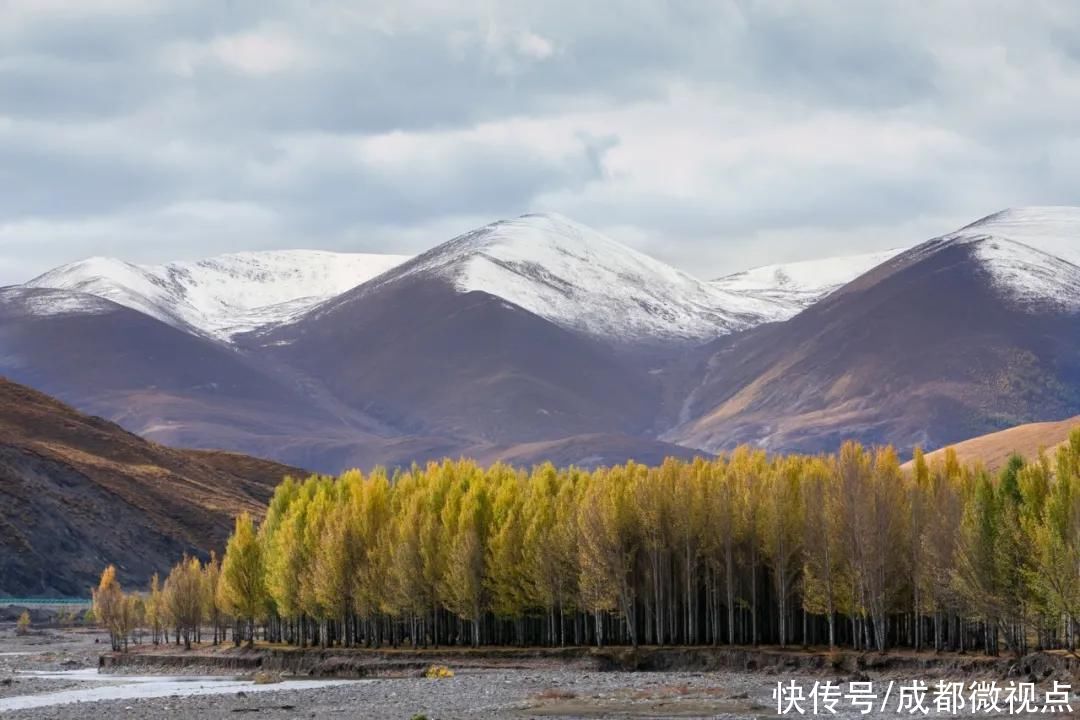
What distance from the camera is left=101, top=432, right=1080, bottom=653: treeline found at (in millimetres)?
84812

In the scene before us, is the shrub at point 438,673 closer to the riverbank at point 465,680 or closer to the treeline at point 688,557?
the riverbank at point 465,680

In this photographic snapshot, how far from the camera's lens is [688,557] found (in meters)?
101

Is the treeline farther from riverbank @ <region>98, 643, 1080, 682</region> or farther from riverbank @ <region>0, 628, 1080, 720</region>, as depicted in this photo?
riverbank @ <region>0, 628, 1080, 720</region>

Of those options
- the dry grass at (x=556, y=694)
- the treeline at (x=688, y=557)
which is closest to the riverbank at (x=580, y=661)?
the treeline at (x=688, y=557)

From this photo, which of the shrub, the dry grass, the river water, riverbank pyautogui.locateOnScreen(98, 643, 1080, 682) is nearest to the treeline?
riverbank pyautogui.locateOnScreen(98, 643, 1080, 682)

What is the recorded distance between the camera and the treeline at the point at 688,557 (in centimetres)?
8481

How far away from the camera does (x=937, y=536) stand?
88.9 m

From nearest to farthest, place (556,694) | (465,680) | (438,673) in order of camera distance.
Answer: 1. (556,694)
2. (465,680)
3. (438,673)

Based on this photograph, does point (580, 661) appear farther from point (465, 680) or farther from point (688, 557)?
point (465, 680)

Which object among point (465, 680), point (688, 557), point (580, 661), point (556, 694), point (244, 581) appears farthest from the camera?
point (244, 581)

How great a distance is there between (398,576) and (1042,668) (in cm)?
4800

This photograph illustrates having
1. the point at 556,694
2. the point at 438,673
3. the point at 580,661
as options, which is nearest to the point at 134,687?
the point at 438,673

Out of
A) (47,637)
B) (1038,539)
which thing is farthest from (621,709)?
(47,637)

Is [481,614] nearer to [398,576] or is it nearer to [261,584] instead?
[398,576]
